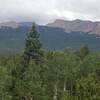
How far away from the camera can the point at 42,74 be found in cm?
6544

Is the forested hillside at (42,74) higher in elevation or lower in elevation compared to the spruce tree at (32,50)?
lower

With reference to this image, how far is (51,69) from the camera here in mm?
68562

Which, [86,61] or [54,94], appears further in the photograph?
[86,61]

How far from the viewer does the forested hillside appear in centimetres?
5784

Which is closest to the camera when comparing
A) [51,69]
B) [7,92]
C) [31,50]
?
[7,92]

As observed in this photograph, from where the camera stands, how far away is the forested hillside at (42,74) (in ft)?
190

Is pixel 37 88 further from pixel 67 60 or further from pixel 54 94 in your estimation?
pixel 67 60

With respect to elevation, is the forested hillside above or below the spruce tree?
below

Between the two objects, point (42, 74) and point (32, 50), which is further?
point (42, 74)

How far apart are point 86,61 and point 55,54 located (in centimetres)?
633

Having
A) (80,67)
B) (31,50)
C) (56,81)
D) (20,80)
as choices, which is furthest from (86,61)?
(20,80)

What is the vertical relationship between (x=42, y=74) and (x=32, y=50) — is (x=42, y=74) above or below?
below

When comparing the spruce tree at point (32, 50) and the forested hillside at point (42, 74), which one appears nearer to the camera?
the forested hillside at point (42, 74)

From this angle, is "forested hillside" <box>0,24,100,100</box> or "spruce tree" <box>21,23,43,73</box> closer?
"forested hillside" <box>0,24,100,100</box>
